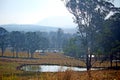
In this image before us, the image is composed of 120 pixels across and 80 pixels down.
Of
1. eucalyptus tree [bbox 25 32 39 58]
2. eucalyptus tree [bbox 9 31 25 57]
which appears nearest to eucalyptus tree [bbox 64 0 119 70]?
eucalyptus tree [bbox 25 32 39 58]

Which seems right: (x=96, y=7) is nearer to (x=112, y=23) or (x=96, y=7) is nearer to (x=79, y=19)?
(x=79, y=19)

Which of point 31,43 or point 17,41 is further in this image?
point 17,41

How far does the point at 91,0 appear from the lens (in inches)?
1219

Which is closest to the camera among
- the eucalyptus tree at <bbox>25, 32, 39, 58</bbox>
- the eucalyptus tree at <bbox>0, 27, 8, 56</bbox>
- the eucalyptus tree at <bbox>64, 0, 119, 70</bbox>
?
the eucalyptus tree at <bbox>64, 0, 119, 70</bbox>

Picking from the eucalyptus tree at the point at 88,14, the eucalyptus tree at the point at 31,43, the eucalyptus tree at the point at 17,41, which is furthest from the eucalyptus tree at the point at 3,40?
the eucalyptus tree at the point at 88,14

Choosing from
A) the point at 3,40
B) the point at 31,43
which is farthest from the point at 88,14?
the point at 3,40

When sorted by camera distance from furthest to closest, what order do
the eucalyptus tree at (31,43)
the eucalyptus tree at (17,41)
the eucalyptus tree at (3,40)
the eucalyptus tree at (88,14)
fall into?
the eucalyptus tree at (17,41), the eucalyptus tree at (3,40), the eucalyptus tree at (31,43), the eucalyptus tree at (88,14)

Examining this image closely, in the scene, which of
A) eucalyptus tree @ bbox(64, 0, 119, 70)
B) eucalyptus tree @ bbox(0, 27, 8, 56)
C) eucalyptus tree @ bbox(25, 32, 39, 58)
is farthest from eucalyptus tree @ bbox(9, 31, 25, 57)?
eucalyptus tree @ bbox(64, 0, 119, 70)

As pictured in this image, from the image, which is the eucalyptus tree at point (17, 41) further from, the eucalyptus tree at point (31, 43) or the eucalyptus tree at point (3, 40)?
the eucalyptus tree at point (31, 43)

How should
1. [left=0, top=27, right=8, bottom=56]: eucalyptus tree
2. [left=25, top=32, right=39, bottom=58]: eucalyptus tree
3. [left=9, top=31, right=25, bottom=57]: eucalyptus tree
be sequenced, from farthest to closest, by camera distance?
[left=9, top=31, right=25, bottom=57]: eucalyptus tree < [left=0, top=27, right=8, bottom=56]: eucalyptus tree < [left=25, top=32, right=39, bottom=58]: eucalyptus tree

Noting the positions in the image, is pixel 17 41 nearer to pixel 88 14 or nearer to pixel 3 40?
pixel 3 40

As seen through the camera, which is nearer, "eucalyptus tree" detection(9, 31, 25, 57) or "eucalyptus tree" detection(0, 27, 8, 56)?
"eucalyptus tree" detection(0, 27, 8, 56)

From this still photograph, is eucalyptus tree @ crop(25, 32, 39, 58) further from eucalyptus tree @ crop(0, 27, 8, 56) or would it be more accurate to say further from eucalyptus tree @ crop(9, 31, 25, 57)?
eucalyptus tree @ crop(0, 27, 8, 56)

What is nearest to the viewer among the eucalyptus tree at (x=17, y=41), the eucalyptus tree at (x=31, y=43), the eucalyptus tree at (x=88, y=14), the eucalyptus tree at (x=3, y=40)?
the eucalyptus tree at (x=88, y=14)
